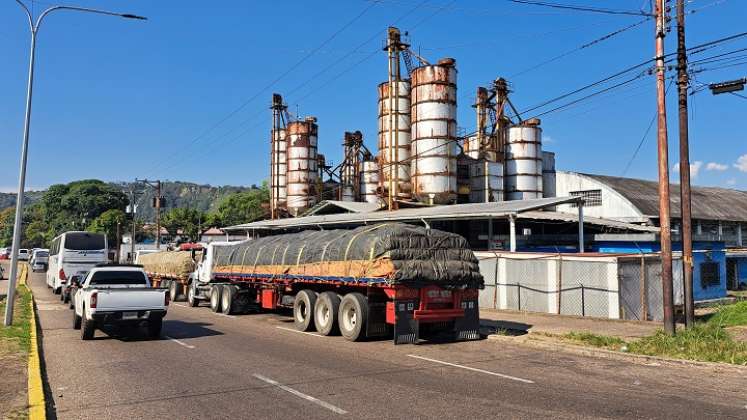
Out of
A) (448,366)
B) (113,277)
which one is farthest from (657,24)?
(113,277)

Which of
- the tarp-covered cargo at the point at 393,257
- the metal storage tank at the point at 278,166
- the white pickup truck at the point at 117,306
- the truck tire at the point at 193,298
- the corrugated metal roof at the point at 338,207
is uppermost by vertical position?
the metal storage tank at the point at 278,166

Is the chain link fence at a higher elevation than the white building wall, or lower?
lower

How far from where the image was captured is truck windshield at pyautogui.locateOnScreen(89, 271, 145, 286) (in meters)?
15.5

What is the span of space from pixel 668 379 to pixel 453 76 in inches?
1498

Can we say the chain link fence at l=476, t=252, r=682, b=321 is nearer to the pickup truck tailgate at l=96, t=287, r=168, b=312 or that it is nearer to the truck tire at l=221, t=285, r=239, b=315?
the truck tire at l=221, t=285, r=239, b=315

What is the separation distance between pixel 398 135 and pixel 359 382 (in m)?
44.8

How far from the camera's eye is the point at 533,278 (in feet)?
65.8

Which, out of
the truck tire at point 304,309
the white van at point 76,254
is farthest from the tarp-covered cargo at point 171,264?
the truck tire at point 304,309

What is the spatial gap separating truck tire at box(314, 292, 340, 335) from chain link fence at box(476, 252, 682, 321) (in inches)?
321

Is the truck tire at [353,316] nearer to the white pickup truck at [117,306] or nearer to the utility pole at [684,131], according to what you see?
the white pickup truck at [117,306]

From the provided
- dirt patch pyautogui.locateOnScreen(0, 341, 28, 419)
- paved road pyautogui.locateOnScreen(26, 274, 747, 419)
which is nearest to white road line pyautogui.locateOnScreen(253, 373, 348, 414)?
paved road pyautogui.locateOnScreen(26, 274, 747, 419)

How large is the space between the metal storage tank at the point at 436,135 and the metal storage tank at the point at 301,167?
2331cm

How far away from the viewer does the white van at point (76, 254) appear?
2961 cm

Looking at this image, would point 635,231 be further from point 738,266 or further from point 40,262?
point 40,262
